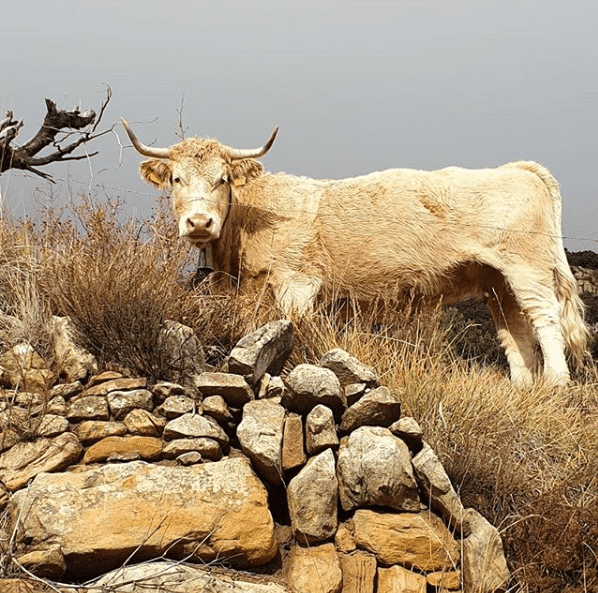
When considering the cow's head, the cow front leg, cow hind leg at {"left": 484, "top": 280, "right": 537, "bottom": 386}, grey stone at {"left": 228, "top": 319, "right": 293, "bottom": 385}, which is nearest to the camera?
grey stone at {"left": 228, "top": 319, "right": 293, "bottom": 385}

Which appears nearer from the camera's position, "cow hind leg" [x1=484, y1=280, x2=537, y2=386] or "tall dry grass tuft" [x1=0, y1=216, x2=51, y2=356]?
"tall dry grass tuft" [x1=0, y1=216, x2=51, y2=356]

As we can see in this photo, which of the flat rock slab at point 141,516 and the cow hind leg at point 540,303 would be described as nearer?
the flat rock slab at point 141,516

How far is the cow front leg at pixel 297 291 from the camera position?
22.9 feet

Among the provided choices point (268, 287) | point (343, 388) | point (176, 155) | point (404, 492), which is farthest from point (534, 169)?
point (404, 492)

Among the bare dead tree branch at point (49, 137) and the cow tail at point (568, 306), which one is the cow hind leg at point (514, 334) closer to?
the cow tail at point (568, 306)

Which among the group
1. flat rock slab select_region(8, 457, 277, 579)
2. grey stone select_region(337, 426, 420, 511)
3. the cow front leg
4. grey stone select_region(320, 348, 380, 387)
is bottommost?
flat rock slab select_region(8, 457, 277, 579)

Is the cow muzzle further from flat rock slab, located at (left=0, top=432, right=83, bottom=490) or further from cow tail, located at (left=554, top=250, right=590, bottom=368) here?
cow tail, located at (left=554, top=250, right=590, bottom=368)

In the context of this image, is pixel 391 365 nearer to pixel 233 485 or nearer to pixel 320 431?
pixel 320 431

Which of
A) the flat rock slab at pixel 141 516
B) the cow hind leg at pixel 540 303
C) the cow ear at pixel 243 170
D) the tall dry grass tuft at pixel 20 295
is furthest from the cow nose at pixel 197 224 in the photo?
the cow hind leg at pixel 540 303

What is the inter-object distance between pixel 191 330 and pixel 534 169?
4788 mm

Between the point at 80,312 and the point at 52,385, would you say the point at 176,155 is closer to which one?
the point at 80,312

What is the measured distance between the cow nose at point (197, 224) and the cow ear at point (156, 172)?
1.05 m

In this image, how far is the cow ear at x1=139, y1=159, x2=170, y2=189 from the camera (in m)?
7.50

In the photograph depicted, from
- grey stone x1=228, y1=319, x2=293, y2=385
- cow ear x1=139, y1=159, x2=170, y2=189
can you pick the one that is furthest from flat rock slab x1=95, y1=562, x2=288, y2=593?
cow ear x1=139, y1=159, x2=170, y2=189
